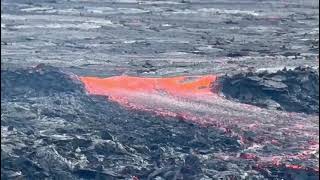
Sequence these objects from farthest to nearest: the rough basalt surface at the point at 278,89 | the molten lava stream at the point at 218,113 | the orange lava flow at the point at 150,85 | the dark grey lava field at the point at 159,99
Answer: the orange lava flow at the point at 150,85, the rough basalt surface at the point at 278,89, the molten lava stream at the point at 218,113, the dark grey lava field at the point at 159,99

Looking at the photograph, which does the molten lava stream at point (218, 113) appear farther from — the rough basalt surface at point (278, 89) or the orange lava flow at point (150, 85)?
the rough basalt surface at point (278, 89)

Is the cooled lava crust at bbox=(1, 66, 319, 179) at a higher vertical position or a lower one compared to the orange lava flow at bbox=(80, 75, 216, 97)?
lower

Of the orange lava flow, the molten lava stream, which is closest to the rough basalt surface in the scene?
the molten lava stream

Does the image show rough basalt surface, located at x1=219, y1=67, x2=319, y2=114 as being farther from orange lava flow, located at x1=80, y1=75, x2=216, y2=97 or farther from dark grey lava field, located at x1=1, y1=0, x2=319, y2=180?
orange lava flow, located at x1=80, y1=75, x2=216, y2=97

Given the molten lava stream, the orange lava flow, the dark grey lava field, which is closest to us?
the dark grey lava field

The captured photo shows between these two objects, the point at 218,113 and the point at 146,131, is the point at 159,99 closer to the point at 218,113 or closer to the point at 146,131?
Result: the point at 218,113

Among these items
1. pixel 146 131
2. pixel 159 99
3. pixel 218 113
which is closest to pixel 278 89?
pixel 218 113

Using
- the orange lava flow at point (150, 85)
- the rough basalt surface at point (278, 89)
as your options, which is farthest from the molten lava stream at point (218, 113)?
the rough basalt surface at point (278, 89)
